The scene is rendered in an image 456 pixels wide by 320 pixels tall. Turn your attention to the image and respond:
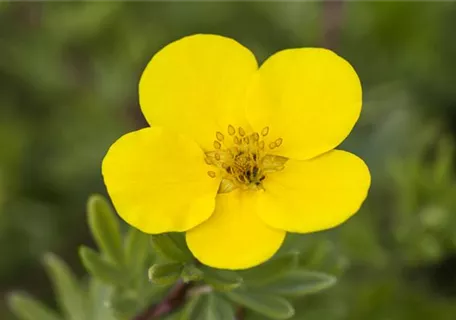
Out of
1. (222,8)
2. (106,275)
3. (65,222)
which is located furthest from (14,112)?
(106,275)

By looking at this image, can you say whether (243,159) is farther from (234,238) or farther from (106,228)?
(106,228)

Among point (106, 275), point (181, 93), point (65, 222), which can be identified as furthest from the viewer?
point (65, 222)

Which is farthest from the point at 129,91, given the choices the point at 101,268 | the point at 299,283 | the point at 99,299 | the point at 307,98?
the point at 307,98

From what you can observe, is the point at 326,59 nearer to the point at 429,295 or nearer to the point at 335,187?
the point at 335,187

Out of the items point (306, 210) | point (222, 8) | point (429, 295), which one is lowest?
point (429, 295)

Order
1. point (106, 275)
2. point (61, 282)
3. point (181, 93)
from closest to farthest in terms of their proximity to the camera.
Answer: point (181, 93)
point (106, 275)
point (61, 282)

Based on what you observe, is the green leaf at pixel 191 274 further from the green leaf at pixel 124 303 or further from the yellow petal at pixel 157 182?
the green leaf at pixel 124 303
